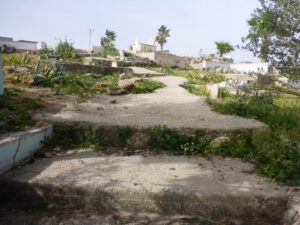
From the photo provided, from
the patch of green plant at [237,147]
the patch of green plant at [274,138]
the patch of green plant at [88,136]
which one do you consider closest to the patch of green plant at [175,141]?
the patch of green plant at [237,147]

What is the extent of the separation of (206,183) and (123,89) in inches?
264

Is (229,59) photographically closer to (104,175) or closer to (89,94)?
(89,94)

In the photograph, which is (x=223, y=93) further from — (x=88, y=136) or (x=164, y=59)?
(x=164, y=59)

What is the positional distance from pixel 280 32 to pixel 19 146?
432cm

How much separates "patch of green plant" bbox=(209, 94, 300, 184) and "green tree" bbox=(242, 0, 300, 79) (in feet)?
2.16

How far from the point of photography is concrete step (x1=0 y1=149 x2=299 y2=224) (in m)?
4.01

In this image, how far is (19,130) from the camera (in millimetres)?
5344

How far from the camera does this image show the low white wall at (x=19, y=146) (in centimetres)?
445

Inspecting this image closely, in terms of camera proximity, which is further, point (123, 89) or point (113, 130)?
point (123, 89)

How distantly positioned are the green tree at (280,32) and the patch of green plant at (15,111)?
163 inches

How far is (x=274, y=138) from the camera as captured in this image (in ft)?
18.0

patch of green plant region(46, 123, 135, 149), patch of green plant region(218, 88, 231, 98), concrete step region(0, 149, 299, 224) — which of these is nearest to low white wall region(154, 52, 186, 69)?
patch of green plant region(218, 88, 231, 98)

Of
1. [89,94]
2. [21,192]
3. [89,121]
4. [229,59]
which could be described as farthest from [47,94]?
[229,59]

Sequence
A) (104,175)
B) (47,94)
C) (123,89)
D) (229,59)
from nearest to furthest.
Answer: (104,175) < (47,94) < (123,89) < (229,59)
